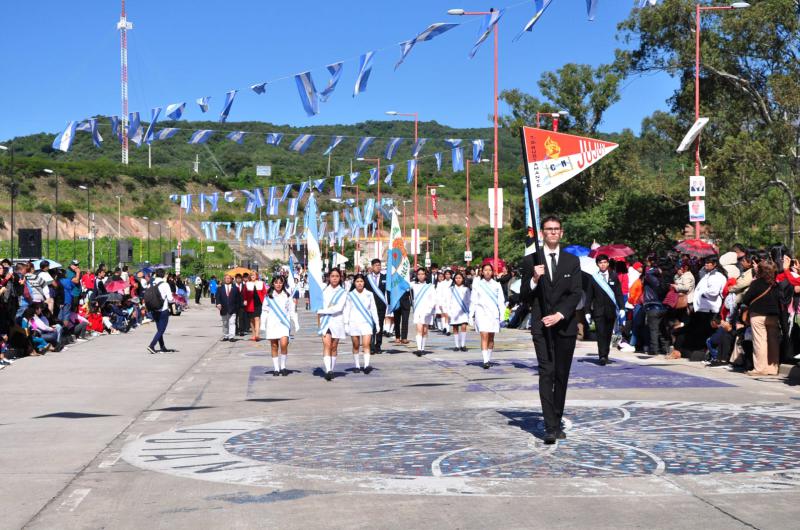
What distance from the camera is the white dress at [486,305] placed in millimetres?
18953

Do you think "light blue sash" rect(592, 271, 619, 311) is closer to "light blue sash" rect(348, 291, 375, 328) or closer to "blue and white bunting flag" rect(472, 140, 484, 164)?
"light blue sash" rect(348, 291, 375, 328)

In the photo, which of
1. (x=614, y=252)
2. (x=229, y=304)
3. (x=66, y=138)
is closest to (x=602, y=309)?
(x=614, y=252)

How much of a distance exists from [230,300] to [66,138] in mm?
5897

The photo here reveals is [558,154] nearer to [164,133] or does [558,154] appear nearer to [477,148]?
[164,133]

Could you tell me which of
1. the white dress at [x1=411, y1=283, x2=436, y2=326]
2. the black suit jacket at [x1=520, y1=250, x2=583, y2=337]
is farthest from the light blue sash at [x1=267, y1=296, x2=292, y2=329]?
the black suit jacket at [x1=520, y1=250, x2=583, y2=337]

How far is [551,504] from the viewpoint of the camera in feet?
22.8

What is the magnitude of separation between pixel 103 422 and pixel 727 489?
23.0 ft

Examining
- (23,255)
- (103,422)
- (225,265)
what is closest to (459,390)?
(103,422)

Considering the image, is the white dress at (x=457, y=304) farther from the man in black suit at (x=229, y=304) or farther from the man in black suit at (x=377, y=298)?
the man in black suit at (x=229, y=304)

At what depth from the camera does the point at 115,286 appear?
112ft

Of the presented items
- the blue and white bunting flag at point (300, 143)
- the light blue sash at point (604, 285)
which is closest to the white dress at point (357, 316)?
Answer: the light blue sash at point (604, 285)

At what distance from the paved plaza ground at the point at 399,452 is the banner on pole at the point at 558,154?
106 inches

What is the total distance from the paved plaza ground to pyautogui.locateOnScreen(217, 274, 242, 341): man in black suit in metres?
10.7

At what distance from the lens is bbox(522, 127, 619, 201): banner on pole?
11859 mm
